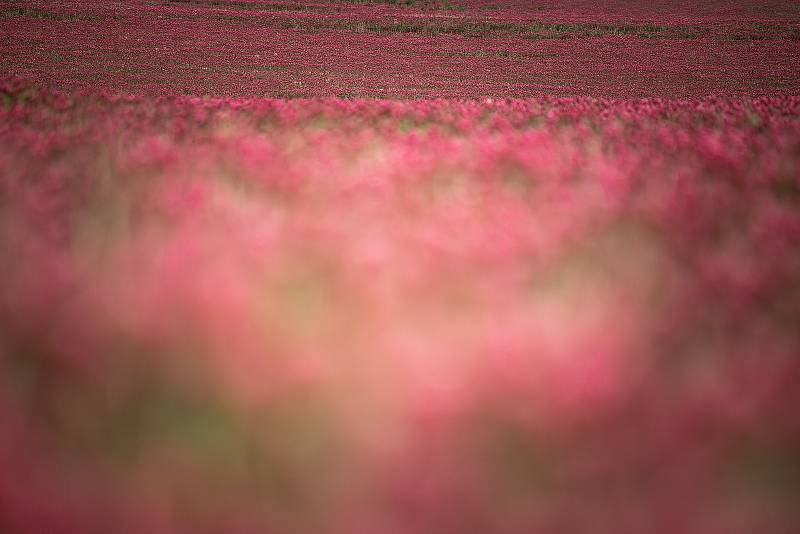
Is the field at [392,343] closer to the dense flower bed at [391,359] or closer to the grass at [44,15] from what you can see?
the dense flower bed at [391,359]

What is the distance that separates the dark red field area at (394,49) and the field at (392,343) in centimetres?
1093

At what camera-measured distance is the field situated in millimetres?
781

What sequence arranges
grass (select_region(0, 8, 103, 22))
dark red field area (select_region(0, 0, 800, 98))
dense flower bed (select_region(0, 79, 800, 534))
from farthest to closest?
grass (select_region(0, 8, 103, 22)) → dark red field area (select_region(0, 0, 800, 98)) → dense flower bed (select_region(0, 79, 800, 534))

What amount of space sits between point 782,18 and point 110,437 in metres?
33.1

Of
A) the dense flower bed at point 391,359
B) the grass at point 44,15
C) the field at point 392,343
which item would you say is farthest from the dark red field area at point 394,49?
the dense flower bed at point 391,359

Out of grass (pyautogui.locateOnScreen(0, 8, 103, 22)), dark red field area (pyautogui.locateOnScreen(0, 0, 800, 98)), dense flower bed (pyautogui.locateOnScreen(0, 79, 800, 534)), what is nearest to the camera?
dense flower bed (pyautogui.locateOnScreen(0, 79, 800, 534))

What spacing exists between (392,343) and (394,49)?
20.0 m

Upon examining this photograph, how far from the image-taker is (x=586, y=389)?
891 millimetres

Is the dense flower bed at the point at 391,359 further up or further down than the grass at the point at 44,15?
further down

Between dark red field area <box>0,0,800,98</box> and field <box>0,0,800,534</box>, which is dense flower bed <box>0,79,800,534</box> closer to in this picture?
field <box>0,0,800,534</box>

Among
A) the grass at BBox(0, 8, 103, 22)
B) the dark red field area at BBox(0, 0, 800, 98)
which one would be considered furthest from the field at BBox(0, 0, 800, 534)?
the grass at BBox(0, 8, 103, 22)

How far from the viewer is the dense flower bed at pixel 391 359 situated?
2.56 feet

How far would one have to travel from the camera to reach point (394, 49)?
65.1ft

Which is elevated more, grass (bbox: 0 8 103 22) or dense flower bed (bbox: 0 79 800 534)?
grass (bbox: 0 8 103 22)
